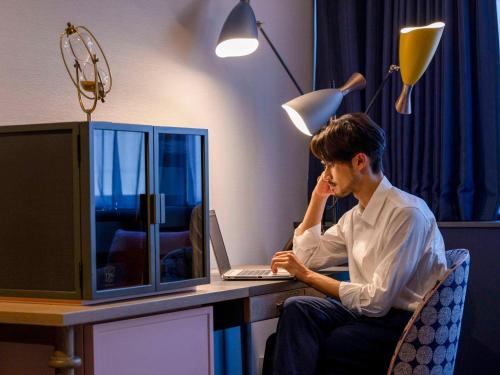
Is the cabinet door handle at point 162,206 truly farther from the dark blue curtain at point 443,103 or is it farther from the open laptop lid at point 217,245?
the dark blue curtain at point 443,103

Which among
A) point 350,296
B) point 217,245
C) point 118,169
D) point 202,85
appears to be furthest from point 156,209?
point 202,85

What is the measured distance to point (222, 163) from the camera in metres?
A: 2.96

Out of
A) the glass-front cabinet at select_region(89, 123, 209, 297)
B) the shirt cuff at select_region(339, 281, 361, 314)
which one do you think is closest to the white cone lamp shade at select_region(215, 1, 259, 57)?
the glass-front cabinet at select_region(89, 123, 209, 297)

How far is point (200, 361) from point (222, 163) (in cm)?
111

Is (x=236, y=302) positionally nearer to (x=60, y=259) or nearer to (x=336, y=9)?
Answer: (x=60, y=259)

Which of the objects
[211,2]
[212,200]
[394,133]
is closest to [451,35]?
[394,133]

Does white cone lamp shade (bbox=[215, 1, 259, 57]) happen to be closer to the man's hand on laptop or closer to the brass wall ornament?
the brass wall ornament

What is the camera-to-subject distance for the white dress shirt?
205 cm

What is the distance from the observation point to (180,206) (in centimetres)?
204

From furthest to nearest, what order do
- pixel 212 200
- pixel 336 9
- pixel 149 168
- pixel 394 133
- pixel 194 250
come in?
pixel 336 9, pixel 394 133, pixel 212 200, pixel 194 250, pixel 149 168

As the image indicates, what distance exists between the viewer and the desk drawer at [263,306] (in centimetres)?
220

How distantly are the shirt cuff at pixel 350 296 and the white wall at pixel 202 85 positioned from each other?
2.98 feet

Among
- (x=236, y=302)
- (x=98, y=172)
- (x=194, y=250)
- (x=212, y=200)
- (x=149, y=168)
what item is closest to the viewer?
Result: (x=98, y=172)

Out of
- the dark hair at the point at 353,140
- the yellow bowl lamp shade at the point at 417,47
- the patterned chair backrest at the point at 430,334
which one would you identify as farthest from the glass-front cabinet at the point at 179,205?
the yellow bowl lamp shade at the point at 417,47
